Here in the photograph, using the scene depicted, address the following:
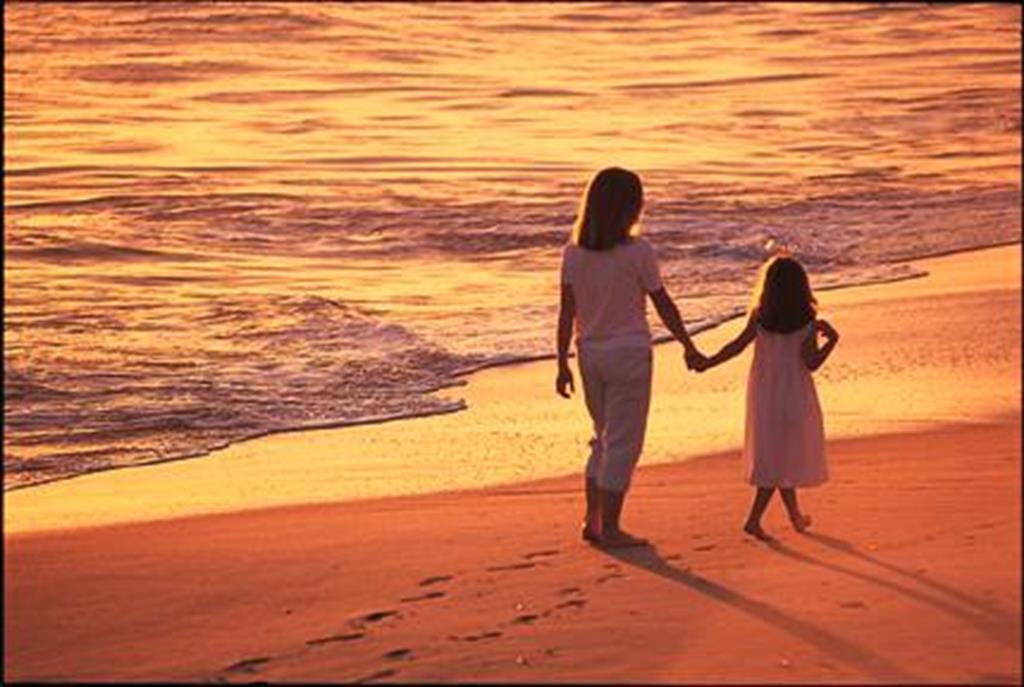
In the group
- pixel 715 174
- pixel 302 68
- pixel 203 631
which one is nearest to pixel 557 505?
pixel 203 631

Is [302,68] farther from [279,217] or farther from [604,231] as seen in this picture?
[604,231]

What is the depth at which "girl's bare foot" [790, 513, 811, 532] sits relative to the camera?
839 centimetres

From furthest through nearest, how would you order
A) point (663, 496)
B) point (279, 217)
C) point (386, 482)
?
point (279, 217)
point (386, 482)
point (663, 496)

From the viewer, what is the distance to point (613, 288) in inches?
336

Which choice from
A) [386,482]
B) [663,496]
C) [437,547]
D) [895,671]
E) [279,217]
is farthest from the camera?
[279,217]

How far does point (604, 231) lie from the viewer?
28.0ft

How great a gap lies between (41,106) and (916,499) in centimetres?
2609

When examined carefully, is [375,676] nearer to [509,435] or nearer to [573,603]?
[573,603]

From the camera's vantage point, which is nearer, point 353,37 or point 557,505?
point 557,505

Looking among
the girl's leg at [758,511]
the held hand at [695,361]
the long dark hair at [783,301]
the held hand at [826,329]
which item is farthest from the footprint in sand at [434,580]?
the held hand at [826,329]

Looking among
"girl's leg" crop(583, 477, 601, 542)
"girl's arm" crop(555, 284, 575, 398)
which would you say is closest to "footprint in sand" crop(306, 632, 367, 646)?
"girl's leg" crop(583, 477, 601, 542)

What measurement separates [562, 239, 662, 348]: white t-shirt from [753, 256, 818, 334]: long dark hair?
1.42 feet

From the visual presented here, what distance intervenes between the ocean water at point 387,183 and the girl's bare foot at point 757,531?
351 centimetres

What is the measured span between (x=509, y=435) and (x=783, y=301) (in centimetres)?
263
